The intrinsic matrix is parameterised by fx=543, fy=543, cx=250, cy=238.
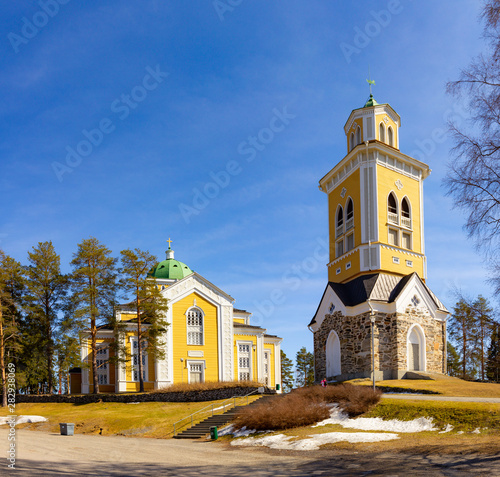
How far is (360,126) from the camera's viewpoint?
39.1 meters

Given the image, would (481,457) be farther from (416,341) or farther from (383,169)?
(383,169)

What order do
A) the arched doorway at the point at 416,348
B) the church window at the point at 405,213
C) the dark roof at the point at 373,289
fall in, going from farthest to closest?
the church window at the point at 405,213 → the dark roof at the point at 373,289 → the arched doorway at the point at 416,348

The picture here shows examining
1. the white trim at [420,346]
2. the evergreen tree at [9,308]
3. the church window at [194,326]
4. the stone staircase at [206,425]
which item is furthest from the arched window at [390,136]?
the evergreen tree at [9,308]

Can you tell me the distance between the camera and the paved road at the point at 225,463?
14305 mm

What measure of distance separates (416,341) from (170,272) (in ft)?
112

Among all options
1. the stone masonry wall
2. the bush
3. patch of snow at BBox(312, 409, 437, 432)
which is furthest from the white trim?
patch of snow at BBox(312, 409, 437, 432)

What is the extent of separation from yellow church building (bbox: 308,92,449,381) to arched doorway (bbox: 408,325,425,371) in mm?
61

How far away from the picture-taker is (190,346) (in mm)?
49156

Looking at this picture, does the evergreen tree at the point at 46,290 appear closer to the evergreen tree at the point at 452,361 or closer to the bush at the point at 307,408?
the bush at the point at 307,408

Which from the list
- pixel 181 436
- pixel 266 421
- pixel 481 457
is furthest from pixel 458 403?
pixel 181 436

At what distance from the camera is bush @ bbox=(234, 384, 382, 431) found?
888 inches

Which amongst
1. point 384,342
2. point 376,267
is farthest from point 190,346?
point 384,342

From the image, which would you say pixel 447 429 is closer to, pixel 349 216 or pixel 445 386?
pixel 445 386

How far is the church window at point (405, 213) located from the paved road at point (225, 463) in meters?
22.2
